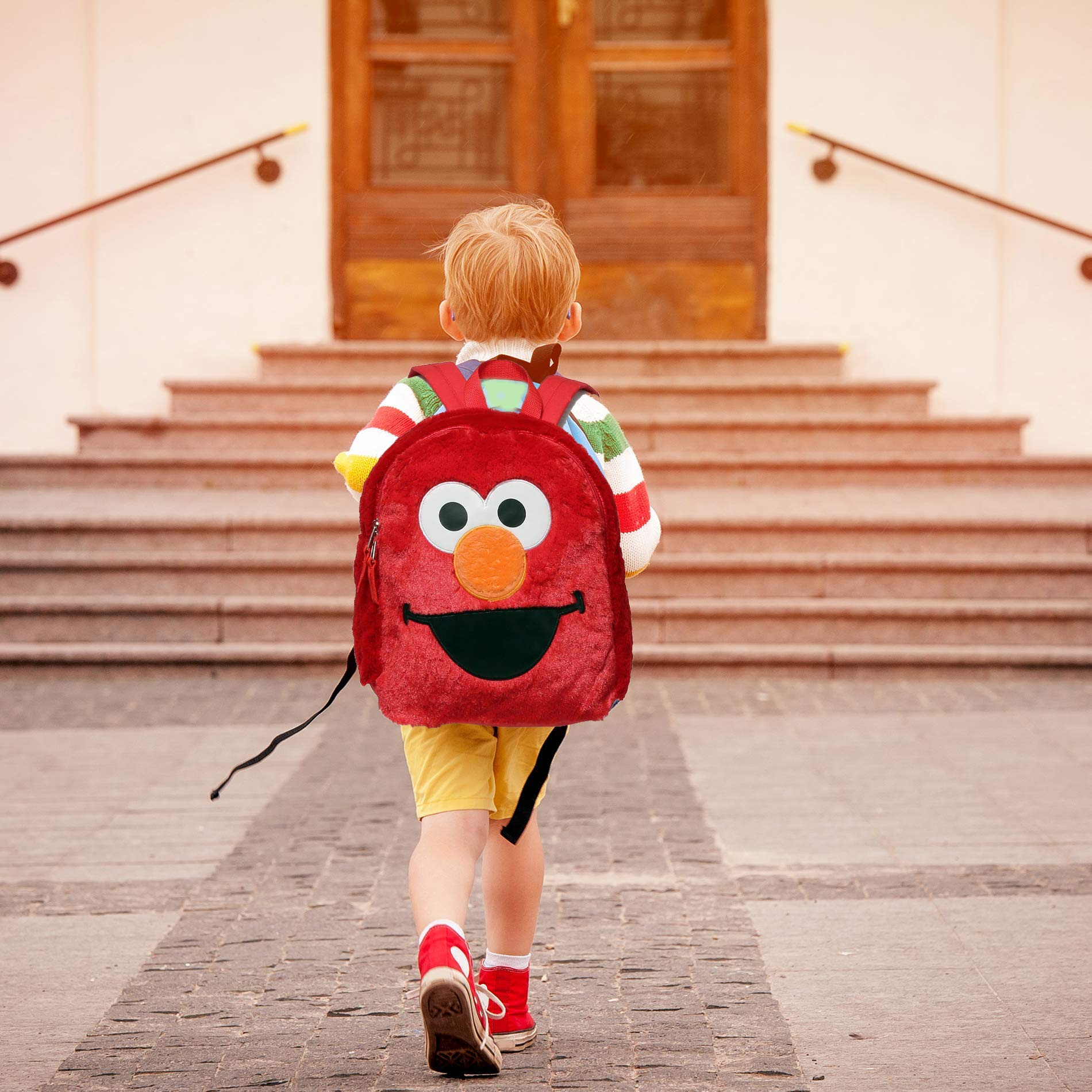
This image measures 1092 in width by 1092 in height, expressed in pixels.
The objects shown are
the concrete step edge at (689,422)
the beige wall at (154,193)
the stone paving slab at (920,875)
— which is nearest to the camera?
the stone paving slab at (920,875)

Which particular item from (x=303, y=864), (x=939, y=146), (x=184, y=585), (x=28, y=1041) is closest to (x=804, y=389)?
(x=939, y=146)

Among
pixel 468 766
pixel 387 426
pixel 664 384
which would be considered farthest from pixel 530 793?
pixel 664 384

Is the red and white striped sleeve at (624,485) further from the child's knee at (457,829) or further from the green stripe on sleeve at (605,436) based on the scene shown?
the child's knee at (457,829)

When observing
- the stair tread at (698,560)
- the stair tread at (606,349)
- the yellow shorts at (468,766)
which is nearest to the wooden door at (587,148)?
the stair tread at (606,349)

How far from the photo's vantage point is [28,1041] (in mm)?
2914

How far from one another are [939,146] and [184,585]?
5443 mm

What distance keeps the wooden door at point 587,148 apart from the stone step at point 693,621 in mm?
2990

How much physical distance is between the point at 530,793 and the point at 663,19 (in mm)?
8108

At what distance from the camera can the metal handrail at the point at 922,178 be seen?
9.16m

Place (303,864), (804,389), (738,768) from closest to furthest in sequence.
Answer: (303,864) → (738,768) → (804,389)

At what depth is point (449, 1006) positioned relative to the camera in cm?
242

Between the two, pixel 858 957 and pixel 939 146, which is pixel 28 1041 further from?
pixel 939 146

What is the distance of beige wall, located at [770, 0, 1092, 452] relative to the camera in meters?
9.44

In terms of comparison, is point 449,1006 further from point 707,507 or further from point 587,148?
point 587,148
